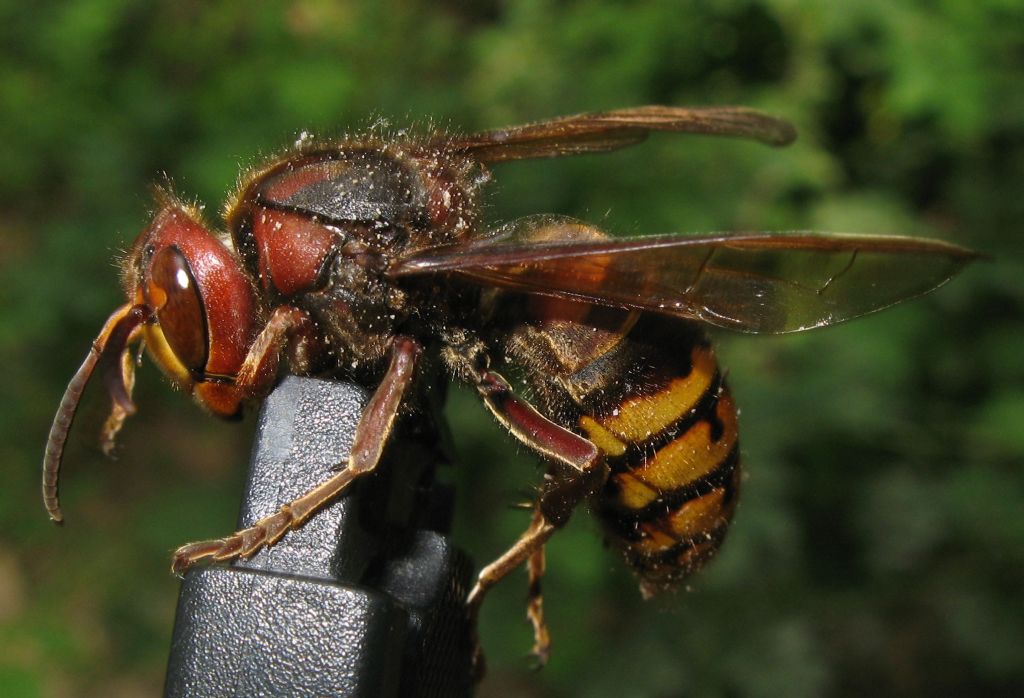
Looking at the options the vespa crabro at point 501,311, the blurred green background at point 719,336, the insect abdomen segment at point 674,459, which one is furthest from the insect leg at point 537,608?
the blurred green background at point 719,336

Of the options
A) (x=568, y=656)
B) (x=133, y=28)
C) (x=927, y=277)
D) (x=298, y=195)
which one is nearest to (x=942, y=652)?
(x=568, y=656)

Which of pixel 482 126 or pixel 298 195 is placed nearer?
pixel 298 195

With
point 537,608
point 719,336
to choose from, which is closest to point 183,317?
point 537,608

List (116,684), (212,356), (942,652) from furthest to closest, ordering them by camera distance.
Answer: (116,684), (942,652), (212,356)

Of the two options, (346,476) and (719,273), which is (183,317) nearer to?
(346,476)

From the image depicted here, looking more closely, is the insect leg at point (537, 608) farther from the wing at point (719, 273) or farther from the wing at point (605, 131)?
the wing at point (605, 131)

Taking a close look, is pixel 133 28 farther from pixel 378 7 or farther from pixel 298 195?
pixel 298 195
